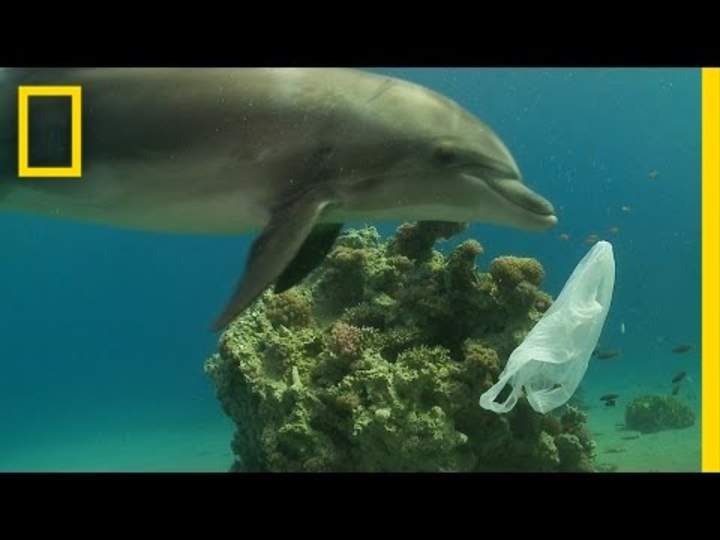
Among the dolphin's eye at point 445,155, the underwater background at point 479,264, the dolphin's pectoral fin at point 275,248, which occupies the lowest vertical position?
the dolphin's pectoral fin at point 275,248

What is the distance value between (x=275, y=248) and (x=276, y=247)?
10 millimetres

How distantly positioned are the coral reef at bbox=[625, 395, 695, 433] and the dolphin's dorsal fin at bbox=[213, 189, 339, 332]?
10671 millimetres

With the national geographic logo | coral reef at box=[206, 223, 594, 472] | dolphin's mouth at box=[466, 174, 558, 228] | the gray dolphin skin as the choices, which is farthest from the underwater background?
the national geographic logo

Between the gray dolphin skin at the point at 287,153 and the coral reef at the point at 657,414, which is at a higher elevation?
the gray dolphin skin at the point at 287,153

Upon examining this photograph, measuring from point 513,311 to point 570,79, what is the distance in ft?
117

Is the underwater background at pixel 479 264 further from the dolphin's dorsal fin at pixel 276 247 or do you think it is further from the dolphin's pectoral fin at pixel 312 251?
the dolphin's dorsal fin at pixel 276 247

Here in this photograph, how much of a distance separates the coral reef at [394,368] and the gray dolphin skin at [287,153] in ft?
3.80

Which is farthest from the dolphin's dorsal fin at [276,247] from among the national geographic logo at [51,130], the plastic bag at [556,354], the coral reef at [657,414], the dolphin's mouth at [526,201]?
the coral reef at [657,414]

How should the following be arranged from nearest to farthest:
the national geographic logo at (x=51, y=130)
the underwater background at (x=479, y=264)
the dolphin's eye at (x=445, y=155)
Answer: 1. the dolphin's eye at (x=445, y=155)
2. the national geographic logo at (x=51, y=130)
3. the underwater background at (x=479, y=264)

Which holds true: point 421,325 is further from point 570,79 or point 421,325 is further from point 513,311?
point 570,79

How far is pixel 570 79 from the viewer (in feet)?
129

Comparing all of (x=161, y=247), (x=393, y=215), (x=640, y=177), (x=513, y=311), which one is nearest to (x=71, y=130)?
(x=393, y=215)

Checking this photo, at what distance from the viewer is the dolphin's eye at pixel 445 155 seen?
18.4ft

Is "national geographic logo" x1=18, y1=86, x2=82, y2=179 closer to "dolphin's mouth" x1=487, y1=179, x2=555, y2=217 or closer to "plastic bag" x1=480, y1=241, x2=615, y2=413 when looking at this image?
"dolphin's mouth" x1=487, y1=179, x2=555, y2=217
